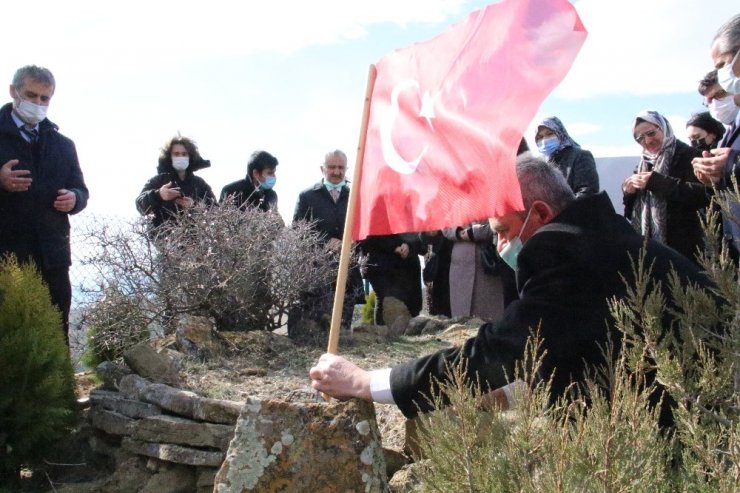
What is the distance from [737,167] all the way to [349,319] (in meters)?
3.68

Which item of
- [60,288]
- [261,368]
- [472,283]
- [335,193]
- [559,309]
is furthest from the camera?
[335,193]

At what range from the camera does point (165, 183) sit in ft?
22.8

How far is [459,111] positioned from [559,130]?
118 inches

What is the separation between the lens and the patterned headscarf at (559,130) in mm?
6430

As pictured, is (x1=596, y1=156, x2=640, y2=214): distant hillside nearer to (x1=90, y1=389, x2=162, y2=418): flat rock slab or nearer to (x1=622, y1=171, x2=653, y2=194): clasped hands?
(x1=622, y1=171, x2=653, y2=194): clasped hands

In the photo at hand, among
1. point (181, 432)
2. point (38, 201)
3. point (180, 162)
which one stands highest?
point (180, 162)

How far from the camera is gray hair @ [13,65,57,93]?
5715 mm

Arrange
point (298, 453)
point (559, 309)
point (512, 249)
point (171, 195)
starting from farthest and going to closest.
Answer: point (171, 195) → point (512, 249) → point (298, 453) → point (559, 309)

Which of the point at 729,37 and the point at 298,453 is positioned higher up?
the point at 729,37

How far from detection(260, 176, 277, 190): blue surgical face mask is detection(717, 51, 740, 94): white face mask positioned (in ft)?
13.6

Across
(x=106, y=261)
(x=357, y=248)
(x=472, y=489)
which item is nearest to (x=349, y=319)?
(x=357, y=248)

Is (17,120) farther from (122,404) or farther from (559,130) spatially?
(559,130)

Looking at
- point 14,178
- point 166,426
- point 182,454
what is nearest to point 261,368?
point 166,426

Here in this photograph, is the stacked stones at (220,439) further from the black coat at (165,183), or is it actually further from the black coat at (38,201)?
the black coat at (165,183)
